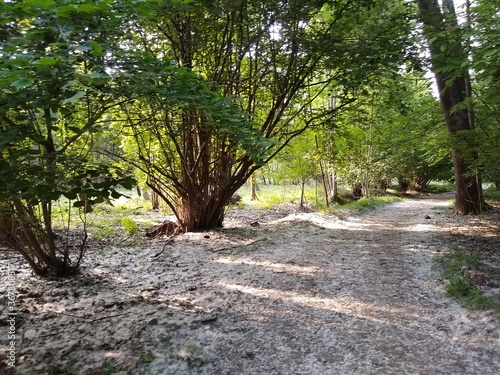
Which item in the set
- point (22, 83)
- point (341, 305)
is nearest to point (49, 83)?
point (22, 83)

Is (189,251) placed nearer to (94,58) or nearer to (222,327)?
(222,327)

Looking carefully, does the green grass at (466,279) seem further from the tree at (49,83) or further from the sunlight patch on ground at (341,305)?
the tree at (49,83)

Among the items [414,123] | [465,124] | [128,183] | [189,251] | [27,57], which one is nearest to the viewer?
[27,57]

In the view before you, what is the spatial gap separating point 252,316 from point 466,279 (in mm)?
2451

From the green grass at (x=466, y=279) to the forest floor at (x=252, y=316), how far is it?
0.36 ft

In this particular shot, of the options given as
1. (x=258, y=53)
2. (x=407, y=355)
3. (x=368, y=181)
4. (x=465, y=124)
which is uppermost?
(x=258, y=53)

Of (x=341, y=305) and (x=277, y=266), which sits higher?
(x=277, y=266)

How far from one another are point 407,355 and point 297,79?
5.57m

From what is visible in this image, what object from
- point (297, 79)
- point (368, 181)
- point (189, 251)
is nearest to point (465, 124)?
point (297, 79)

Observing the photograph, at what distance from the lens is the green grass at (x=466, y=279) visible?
319 cm

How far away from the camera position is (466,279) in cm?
377

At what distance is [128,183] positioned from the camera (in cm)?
244

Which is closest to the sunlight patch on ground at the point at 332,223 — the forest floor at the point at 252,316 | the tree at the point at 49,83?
the forest floor at the point at 252,316

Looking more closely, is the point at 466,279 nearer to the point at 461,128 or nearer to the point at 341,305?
the point at 341,305
